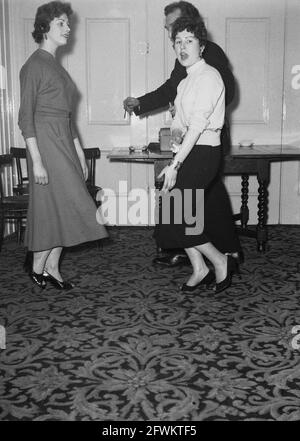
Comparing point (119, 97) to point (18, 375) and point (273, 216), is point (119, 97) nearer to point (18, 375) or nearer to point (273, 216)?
point (273, 216)

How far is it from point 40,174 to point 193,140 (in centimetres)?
87

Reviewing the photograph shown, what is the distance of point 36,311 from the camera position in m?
2.79

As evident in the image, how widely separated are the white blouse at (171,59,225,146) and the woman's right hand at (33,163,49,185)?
2.61ft

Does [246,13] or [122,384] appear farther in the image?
[246,13]

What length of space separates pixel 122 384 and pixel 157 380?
0.14 metres

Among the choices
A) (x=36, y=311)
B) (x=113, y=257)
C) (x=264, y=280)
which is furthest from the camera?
(x=113, y=257)

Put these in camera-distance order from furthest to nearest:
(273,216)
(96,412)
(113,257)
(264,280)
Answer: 1. (273,216)
2. (113,257)
3. (264,280)
4. (96,412)

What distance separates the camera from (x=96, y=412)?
→ 176 cm

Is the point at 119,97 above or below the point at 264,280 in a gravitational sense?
above

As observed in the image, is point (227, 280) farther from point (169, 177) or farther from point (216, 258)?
point (169, 177)

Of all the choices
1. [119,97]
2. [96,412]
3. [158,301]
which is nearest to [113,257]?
[158,301]

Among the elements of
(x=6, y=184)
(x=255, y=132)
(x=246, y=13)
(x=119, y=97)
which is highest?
(x=246, y=13)

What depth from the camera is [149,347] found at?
7.56ft

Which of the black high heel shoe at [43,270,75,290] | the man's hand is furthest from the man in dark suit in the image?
the black high heel shoe at [43,270,75,290]
